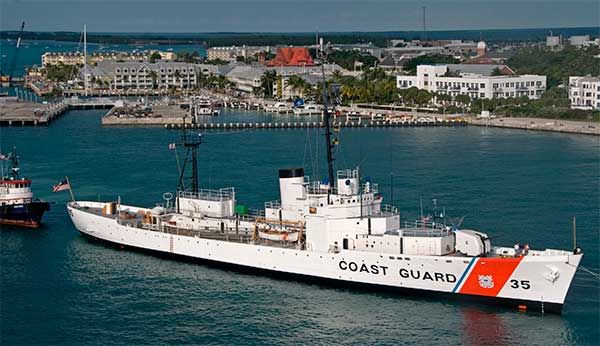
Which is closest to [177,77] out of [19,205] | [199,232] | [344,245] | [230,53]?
[230,53]

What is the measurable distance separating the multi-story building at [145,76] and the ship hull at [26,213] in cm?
4058

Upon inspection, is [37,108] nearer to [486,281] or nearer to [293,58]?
[293,58]

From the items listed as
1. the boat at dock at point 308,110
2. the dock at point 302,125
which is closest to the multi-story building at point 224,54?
the boat at dock at point 308,110

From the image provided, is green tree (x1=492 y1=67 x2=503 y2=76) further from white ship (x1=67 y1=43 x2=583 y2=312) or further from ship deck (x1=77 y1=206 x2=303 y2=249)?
ship deck (x1=77 y1=206 x2=303 y2=249)

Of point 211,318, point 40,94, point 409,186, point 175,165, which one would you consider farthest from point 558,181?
point 40,94

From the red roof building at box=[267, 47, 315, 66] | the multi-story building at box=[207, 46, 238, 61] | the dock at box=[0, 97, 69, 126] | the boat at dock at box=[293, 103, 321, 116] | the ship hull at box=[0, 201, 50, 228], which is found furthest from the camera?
the multi-story building at box=[207, 46, 238, 61]

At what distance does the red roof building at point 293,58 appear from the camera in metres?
68.1

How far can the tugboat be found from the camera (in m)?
20.5

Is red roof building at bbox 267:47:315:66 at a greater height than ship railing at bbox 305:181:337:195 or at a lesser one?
greater

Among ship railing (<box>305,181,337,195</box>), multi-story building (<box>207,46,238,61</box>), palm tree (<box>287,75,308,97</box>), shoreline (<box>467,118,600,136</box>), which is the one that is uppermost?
multi-story building (<box>207,46,238,61</box>)

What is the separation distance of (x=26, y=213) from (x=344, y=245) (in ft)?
24.4

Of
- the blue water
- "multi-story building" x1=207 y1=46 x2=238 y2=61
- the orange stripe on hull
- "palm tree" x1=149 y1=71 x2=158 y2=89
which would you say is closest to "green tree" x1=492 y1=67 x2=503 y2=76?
the blue water

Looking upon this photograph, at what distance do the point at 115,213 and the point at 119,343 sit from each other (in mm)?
6250

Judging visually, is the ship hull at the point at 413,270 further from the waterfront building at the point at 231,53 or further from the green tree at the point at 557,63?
the waterfront building at the point at 231,53
